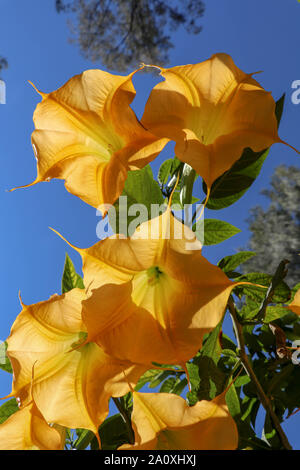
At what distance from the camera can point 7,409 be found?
0.60 m

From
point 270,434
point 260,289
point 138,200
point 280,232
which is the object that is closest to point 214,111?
point 138,200

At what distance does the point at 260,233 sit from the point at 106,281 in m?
1.76

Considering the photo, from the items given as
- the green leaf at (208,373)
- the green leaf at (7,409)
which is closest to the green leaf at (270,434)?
the green leaf at (208,373)

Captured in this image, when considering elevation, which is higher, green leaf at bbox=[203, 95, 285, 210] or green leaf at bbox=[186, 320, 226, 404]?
green leaf at bbox=[203, 95, 285, 210]

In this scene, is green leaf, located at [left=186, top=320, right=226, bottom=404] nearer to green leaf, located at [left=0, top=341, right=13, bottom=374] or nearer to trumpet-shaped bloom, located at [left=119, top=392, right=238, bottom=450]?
trumpet-shaped bloom, located at [left=119, top=392, right=238, bottom=450]

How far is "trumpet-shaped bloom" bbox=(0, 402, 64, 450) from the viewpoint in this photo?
388 millimetres

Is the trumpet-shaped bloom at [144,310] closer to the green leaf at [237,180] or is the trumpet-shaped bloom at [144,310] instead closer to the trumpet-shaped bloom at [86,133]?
the trumpet-shaped bloom at [86,133]

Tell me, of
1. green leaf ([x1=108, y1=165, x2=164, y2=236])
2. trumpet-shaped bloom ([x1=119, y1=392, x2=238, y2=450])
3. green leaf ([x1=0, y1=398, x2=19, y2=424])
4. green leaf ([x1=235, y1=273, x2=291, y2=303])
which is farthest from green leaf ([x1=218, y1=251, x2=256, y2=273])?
green leaf ([x1=0, y1=398, x2=19, y2=424])

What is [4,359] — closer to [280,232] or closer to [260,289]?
[260,289]

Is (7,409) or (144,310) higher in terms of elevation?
(144,310)

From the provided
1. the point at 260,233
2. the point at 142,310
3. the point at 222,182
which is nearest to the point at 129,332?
the point at 142,310

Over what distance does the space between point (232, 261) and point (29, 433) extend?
0.34 metres

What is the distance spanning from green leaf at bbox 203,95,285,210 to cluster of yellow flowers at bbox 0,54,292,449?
0.38 feet
